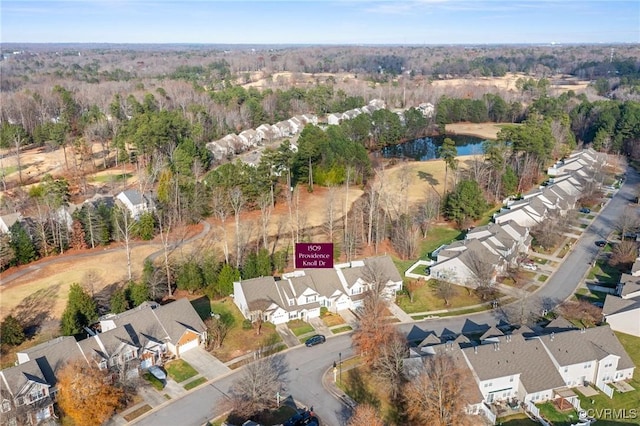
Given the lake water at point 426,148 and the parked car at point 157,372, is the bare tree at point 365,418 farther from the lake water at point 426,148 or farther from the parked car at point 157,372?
the lake water at point 426,148

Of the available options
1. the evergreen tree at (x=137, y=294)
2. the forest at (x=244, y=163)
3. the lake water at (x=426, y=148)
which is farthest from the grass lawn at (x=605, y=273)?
the lake water at (x=426, y=148)

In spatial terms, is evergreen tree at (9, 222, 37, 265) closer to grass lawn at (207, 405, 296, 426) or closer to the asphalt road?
the asphalt road

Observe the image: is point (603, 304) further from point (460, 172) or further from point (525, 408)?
point (460, 172)

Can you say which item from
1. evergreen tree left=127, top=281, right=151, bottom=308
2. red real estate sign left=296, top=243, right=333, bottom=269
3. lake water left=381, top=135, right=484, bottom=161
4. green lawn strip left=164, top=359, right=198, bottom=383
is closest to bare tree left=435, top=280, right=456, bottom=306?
red real estate sign left=296, top=243, right=333, bottom=269

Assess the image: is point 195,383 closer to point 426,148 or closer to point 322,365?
point 322,365

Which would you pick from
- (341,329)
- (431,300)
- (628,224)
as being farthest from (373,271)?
(628,224)
